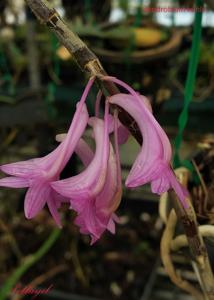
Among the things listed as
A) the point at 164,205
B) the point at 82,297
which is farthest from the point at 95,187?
the point at 82,297

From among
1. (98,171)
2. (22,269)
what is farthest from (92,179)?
(22,269)

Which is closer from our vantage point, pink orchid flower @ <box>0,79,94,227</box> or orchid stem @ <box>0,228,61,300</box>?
pink orchid flower @ <box>0,79,94,227</box>

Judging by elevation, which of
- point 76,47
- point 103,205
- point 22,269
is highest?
point 76,47

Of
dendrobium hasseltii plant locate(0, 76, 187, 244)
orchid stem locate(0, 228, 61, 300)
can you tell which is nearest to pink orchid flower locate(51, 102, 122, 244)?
dendrobium hasseltii plant locate(0, 76, 187, 244)

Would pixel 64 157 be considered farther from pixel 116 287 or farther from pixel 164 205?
pixel 116 287

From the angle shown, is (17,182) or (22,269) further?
(22,269)

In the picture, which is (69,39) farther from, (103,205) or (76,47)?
(103,205)

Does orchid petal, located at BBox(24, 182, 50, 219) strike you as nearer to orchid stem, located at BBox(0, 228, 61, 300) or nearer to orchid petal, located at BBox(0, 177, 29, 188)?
orchid petal, located at BBox(0, 177, 29, 188)
